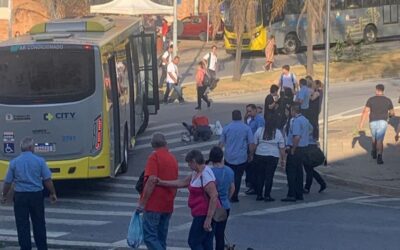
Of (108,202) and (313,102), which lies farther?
(313,102)

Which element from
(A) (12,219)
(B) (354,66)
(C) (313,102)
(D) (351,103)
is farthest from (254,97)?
(A) (12,219)

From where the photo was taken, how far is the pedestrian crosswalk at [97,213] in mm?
15070

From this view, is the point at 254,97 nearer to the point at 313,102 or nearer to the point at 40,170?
the point at 313,102

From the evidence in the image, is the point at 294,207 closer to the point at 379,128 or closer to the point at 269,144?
the point at 269,144

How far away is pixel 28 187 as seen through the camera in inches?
513

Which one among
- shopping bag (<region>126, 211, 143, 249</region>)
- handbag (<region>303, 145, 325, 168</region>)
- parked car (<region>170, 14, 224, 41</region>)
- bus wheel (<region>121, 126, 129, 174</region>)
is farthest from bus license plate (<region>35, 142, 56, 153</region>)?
parked car (<region>170, 14, 224, 41</region>)

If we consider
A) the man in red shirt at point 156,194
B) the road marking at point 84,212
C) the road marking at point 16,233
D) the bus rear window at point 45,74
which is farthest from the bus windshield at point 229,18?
the man in red shirt at point 156,194

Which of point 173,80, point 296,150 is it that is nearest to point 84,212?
point 296,150

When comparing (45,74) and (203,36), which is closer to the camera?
(45,74)

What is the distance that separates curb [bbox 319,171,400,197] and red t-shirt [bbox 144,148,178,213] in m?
9.35

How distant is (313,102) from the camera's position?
76.5 feet

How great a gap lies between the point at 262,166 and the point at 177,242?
14.3 feet

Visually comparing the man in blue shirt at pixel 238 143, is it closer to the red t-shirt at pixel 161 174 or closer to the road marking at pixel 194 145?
the red t-shirt at pixel 161 174

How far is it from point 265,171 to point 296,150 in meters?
0.71
